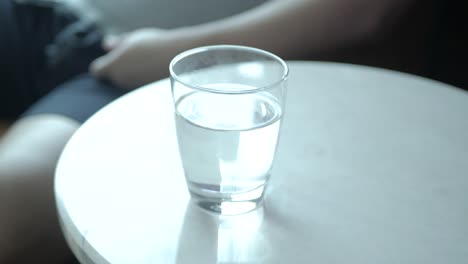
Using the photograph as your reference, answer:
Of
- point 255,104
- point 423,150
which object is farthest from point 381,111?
point 255,104

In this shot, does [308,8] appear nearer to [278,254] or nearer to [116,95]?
[116,95]

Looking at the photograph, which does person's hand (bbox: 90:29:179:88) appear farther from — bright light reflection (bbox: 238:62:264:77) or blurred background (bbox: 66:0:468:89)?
bright light reflection (bbox: 238:62:264:77)

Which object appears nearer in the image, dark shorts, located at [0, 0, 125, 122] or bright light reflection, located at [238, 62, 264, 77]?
bright light reflection, located at [238, 62, 264, 77]

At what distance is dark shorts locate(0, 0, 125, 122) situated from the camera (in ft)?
3.67

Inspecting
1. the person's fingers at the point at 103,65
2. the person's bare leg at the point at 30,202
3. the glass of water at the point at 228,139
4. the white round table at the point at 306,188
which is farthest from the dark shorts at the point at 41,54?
the glass of water at the point at 228,139

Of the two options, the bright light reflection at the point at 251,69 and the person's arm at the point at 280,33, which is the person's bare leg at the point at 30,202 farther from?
the bright light reflection at the point at 251,69

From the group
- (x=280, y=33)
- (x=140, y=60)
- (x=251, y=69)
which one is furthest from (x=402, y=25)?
(x=251, y=69)

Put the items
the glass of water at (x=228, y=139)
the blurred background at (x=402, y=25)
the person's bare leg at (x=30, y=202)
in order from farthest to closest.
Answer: the blurred background at (x=402, y=25) → the person's bare leg at (x=30, y=202) → the glass of water at (x=228, y=139)

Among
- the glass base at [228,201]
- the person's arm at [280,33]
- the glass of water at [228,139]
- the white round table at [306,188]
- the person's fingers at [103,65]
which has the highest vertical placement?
the glass of water at [228,139]

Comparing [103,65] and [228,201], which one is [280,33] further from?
[228,201]

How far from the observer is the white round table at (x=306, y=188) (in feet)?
1.51

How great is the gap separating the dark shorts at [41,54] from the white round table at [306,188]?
47cm

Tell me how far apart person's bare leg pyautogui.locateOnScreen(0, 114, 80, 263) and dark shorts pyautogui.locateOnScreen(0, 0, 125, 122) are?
0.20 metres

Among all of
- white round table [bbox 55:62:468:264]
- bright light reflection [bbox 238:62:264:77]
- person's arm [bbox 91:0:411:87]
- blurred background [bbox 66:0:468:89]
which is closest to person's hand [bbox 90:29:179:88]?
person's arm [bbox 91:0:411:87]
